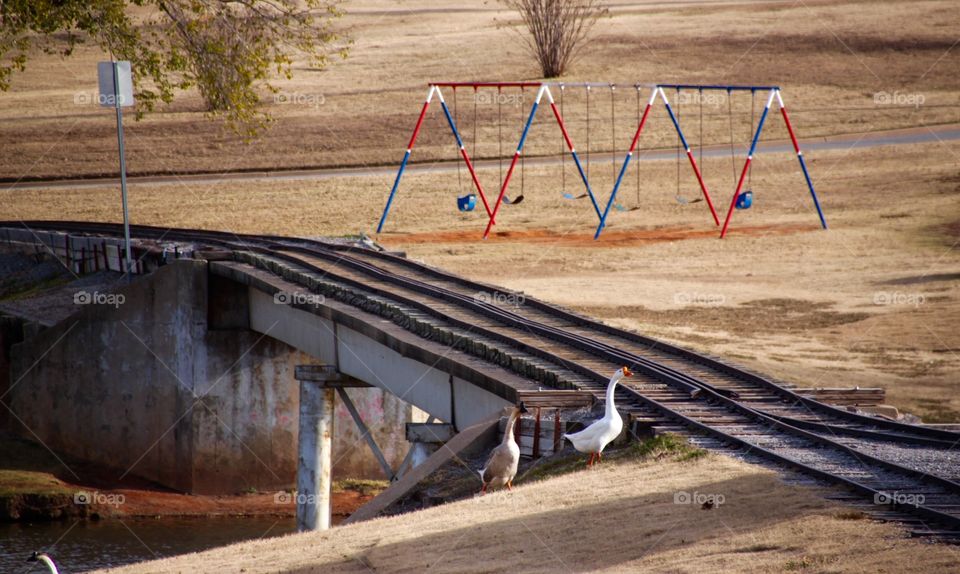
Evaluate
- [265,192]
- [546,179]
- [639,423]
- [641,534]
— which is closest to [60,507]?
[639,423]

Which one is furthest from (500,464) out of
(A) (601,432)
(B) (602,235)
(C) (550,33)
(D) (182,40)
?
(C) (550,33)

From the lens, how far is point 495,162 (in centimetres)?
5019

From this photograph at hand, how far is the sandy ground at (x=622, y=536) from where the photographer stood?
10161mm

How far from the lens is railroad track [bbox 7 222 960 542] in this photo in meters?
12.1

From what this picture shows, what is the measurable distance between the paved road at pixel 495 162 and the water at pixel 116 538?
22.4 m

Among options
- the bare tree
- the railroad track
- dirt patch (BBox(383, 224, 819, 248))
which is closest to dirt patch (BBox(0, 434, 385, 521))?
the railroad track

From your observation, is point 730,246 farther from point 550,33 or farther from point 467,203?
point 550,33

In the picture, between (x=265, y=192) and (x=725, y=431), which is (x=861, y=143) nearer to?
(x=265, y=192)

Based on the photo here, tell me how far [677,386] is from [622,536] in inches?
211

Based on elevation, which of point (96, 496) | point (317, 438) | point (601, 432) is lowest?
point (96, 496)

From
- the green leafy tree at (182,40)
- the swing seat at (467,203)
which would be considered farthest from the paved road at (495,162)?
the green leafy tree at (182,40)

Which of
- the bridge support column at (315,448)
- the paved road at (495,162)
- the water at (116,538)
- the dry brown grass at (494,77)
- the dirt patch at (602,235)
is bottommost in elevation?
the water at (116,538)

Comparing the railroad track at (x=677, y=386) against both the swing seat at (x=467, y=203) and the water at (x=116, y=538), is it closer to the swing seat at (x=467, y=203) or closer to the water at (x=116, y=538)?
the water at (x=116, y=538)

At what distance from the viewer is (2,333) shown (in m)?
28.4
